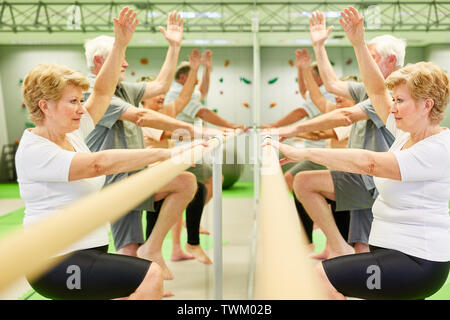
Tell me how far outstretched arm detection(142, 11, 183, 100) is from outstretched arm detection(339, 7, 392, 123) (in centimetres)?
104

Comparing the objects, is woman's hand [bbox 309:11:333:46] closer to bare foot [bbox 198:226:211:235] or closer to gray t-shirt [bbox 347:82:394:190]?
gray t-shirt [bbox 347:82:394:190]

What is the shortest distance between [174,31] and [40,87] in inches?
52.2

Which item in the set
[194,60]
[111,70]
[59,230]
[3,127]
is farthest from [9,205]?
[59,230]

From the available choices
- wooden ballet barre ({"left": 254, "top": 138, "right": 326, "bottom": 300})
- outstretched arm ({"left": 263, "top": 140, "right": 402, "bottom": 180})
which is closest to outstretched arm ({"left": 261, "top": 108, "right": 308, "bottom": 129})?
outstretched arm ({"left": 263, "top": 140, "right": 402, "bottom": 180})

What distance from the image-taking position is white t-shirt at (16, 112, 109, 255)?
1260 mm

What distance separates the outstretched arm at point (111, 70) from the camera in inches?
69.3

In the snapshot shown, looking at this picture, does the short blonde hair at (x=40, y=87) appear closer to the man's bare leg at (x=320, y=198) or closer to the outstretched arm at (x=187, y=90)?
the man's bare leg at (x=320, y=198)

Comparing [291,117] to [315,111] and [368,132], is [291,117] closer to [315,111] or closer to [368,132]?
[315,111]

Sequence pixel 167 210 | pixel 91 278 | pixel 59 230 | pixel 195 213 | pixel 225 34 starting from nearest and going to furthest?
pixel 59 230 → pixel 91 278 → pixel 167 210 → pixel 195 213 → pixel 225 34

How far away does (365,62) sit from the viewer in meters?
1.72

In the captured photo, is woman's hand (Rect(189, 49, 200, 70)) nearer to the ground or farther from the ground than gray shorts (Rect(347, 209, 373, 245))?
farther from the ground

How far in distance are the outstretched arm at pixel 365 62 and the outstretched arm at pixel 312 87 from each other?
138 centimetres

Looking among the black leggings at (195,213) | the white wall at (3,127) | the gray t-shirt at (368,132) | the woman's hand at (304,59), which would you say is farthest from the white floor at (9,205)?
the gray t-shirt at (368,132)
